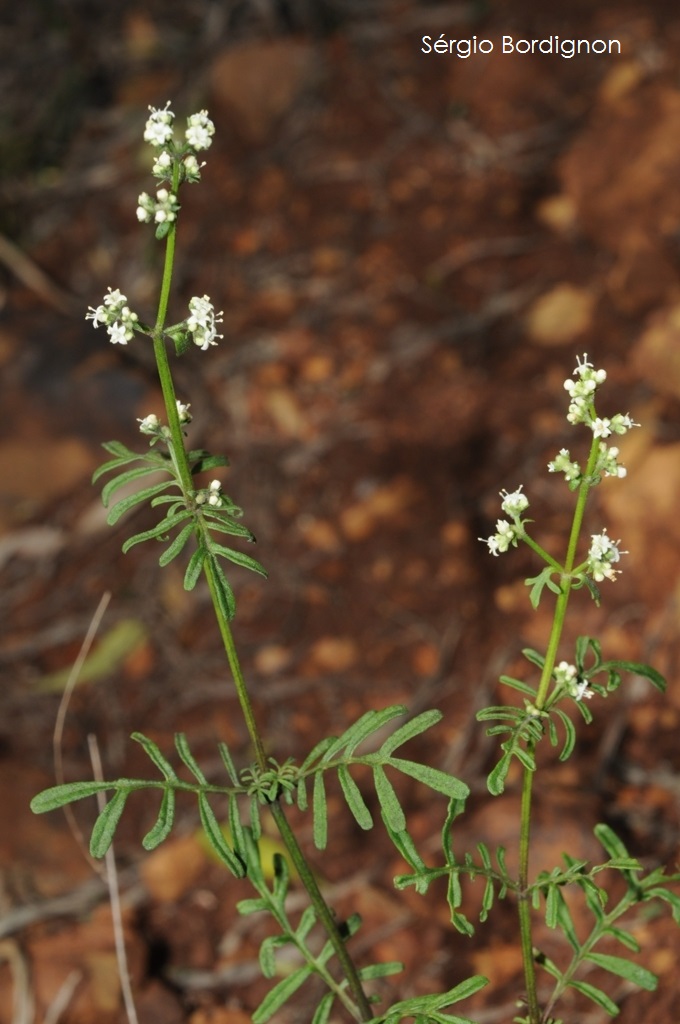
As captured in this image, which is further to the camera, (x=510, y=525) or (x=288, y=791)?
(x=288, y=791)

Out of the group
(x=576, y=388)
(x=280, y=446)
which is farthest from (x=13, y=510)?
(x=576, y=388)

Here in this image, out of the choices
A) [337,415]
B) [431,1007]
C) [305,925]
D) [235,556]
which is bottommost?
[431,1007]

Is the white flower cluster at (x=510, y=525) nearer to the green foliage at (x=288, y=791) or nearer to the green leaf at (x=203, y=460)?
Answer: the green foliage at (x=288, y=791)

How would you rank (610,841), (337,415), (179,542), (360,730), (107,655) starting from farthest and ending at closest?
(337,415) < (107,655) < (610,841) < (360,730) < (179,542)

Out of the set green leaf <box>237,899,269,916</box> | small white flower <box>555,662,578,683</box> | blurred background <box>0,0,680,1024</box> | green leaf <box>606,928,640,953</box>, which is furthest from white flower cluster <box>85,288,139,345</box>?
blurred background <box>0,0,680,1024</box>

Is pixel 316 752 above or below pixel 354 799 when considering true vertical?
above

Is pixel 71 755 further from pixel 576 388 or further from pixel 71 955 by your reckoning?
pixel 576 388

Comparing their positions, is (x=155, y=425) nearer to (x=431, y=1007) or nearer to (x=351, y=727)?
(x=351, y=727)

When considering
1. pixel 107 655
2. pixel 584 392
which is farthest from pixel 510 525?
pixel 107 655
